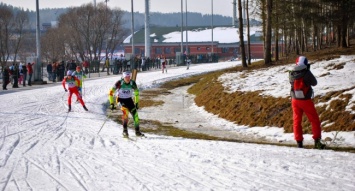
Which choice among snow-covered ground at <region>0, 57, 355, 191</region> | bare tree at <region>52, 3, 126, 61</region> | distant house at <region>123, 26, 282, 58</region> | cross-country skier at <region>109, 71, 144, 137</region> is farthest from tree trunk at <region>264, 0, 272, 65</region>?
distant house at <region>123, 26, 282, 58</region>

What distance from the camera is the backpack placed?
1074cm

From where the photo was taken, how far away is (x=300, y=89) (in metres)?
10.8

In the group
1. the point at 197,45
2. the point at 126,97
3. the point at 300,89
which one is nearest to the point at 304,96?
the point at 300,89

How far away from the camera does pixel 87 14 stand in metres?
67.6

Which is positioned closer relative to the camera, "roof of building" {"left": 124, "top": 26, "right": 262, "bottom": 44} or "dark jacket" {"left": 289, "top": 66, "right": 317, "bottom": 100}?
"dark jacket" {"left": 289, "top": 66, "right": 317, "bottom": 100}

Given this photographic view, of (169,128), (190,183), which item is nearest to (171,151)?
(190,183)

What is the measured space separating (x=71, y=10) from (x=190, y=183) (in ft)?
221

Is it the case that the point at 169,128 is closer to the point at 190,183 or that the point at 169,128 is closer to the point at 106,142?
the point at 106,142

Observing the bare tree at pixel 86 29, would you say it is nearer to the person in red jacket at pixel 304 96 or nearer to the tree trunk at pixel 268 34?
the tree trunk at pixel 268 34

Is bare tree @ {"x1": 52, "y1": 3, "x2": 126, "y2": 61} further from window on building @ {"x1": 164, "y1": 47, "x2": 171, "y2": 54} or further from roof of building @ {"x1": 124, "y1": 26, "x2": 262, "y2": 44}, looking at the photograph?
roof of building @ {"x1": 124, "y1": 26, "x2": 262, "y2": 44}

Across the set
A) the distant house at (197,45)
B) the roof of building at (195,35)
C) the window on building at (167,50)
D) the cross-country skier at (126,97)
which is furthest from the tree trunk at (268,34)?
the window on building at (167,50)

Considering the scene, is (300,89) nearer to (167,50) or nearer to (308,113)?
(308,113)

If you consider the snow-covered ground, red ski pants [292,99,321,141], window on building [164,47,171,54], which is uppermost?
window on building [164,47,171,54]

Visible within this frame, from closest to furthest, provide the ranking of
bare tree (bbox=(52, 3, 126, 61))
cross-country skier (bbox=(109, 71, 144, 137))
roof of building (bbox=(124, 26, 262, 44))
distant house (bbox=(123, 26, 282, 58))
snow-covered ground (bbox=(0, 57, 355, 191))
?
snow-covered ground (bbox=(0, 57, 355, 191)), cross-country skier (bbox=(109, 71, 144, 137)), bare tree (bbox=(52, 3, 126, 61)), distant house (bbox=(123, 26, 282, 58)), roof of building (bbox=(124, 26, 262, 44))
